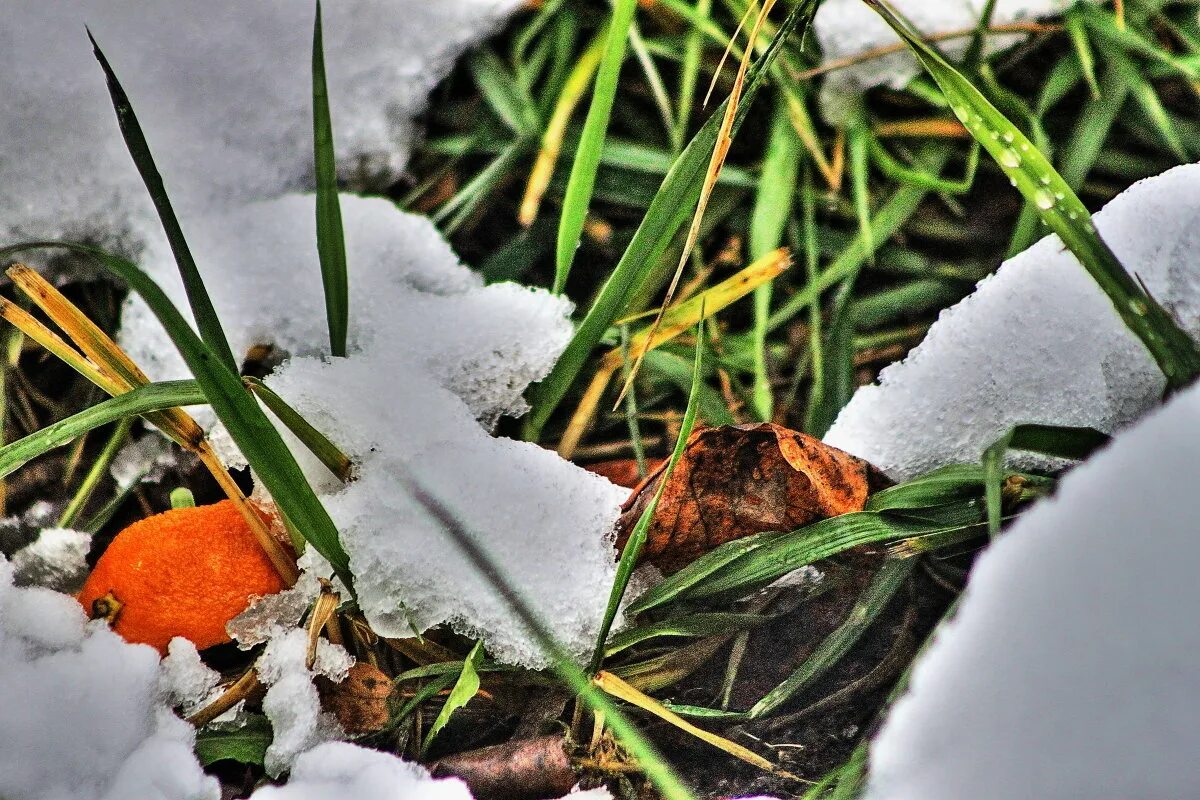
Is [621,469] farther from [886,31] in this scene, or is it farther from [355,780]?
[886,31]

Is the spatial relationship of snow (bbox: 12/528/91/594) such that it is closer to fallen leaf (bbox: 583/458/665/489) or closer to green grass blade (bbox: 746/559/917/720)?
fallen leaf (bbox: 583/458/665/489)

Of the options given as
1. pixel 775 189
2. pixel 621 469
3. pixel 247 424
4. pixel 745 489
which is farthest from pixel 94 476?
pixel 775 189

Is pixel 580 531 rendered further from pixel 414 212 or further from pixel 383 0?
pixel 383 0

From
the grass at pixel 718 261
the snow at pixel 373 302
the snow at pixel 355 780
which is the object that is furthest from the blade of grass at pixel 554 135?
the snow at pixel 355 780

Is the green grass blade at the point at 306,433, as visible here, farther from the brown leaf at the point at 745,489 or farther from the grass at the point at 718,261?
the brown leaf at the point at 745,489

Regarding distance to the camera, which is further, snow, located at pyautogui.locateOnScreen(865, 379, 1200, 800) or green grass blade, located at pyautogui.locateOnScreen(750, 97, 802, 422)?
green grass blade, located at pyautogui.locateOnScreen(750, 97, 802, 422)

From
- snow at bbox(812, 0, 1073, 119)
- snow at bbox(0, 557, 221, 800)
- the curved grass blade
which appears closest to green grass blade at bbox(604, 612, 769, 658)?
the curved grass blade

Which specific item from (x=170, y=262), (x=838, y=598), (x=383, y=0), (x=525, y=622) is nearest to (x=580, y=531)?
(x=525, y=622)
